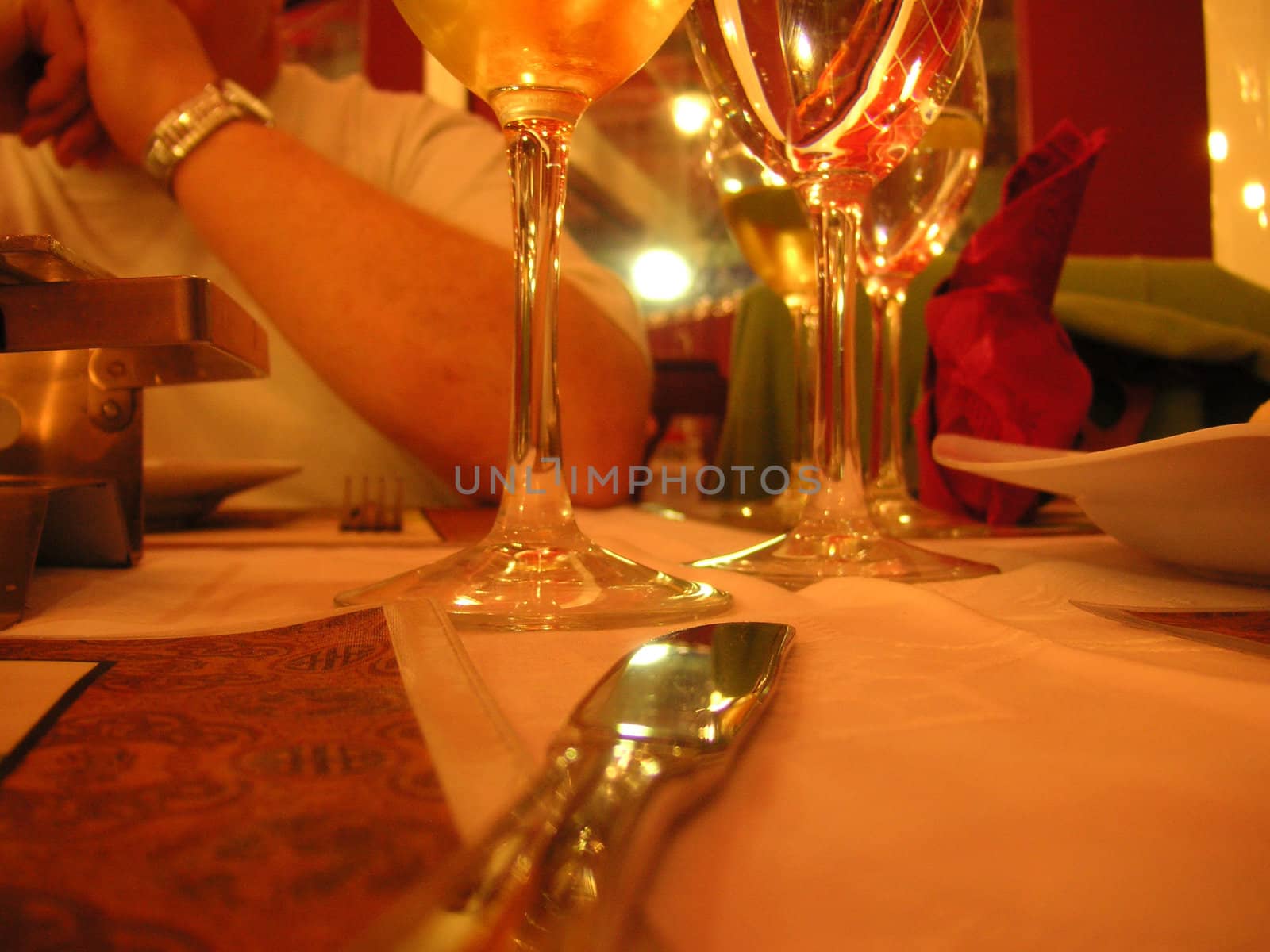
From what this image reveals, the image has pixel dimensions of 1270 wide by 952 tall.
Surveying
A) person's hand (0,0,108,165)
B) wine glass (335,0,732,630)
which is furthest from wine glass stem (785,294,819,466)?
person's hand (0,0,108,165)

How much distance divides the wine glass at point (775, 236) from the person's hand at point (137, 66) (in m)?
0.45

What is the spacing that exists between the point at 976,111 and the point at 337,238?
527mm

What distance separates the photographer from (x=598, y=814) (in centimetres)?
11

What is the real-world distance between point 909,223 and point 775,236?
11 centimetres

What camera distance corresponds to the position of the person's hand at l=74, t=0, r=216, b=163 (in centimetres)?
72

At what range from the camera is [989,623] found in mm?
264

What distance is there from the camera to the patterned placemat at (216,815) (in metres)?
0.09

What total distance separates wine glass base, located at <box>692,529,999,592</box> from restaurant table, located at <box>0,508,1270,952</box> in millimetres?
101

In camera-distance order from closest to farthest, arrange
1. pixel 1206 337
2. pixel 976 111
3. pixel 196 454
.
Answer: pixel 976 111 < pixel 1206 337 < pixel 196 454

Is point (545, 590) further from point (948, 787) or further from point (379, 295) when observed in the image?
point (379, 295)

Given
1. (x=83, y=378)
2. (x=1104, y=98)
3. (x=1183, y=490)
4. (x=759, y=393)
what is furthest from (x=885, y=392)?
(x=1104, y=98)

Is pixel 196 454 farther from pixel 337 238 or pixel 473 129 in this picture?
pixel 473 129

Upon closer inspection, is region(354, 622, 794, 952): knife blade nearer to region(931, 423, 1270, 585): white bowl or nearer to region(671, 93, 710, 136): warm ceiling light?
region(931, 423, 1270, 585): white bowl

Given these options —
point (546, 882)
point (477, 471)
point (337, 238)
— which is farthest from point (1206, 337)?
point (546, 882)
